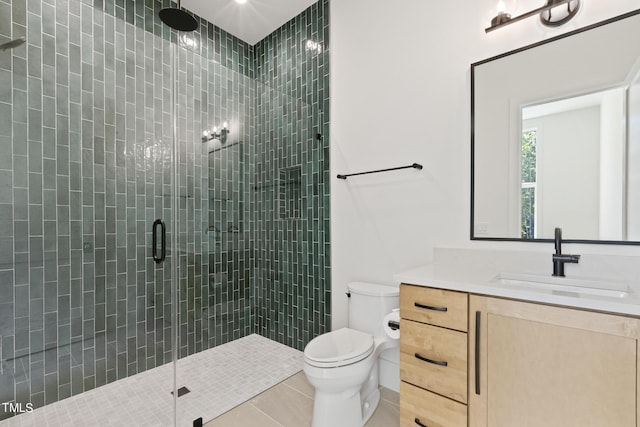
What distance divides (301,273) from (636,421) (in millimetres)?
1908

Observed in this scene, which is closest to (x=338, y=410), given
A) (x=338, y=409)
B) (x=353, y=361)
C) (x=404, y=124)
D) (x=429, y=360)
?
(x=338, y=409)

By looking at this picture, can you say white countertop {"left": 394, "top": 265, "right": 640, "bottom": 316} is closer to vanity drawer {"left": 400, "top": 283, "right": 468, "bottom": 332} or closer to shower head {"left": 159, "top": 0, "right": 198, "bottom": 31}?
vanity drawer {"left": 400, "top": 283, "right": 468, "bottom": 332}

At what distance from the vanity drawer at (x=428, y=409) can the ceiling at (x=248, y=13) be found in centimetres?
281

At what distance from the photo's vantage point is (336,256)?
229 cm

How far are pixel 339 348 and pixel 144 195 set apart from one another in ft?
5.27

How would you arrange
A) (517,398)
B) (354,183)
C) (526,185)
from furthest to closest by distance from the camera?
(354,183)
(526,185)
(517,398)

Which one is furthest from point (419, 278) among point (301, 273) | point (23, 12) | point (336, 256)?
point (23, 12)

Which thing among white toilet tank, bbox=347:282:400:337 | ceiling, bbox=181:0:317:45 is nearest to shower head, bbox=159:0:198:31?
ceiling, bbox=181:0:317:45

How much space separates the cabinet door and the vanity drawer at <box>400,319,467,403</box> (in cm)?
4

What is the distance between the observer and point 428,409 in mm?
1249

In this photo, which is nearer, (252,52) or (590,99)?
(590,99)

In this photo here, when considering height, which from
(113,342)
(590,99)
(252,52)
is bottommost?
(113,342)

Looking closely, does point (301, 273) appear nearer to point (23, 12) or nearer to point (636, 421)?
point (636, 421)

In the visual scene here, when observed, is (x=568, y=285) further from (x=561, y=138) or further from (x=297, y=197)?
(x=297, y=197)
